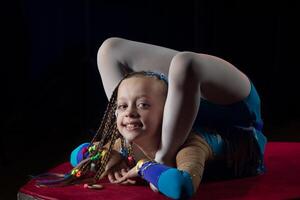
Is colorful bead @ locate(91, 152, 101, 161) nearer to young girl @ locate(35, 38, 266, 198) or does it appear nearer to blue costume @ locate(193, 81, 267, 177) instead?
young girl @ locate(35, 38, 266, 198)

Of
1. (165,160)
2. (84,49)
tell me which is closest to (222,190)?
(165,160)

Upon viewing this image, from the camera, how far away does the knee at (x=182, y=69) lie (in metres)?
1.09

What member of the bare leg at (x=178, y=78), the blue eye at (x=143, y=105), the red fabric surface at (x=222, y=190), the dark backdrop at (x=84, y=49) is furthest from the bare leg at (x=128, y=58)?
the dark backdrop at (x=84, y=49)

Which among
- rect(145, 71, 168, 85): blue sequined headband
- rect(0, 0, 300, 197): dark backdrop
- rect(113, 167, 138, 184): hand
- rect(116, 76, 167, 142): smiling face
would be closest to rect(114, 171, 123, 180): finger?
rect(113, 167, 138, 184): hand

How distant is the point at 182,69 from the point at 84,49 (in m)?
1.47

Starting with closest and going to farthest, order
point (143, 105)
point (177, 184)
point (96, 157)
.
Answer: point (177, 184), point (143, 105), point (96, 157)

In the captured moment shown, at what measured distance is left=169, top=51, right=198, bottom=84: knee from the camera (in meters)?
1.09

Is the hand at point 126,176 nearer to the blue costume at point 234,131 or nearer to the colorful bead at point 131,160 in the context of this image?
the colorful bead at point 131,160

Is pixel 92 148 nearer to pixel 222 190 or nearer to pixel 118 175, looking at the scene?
pixel 118 175

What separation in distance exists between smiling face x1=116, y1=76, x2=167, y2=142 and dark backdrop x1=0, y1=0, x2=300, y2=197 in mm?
1134

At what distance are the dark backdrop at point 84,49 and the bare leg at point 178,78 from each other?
3.52 feet

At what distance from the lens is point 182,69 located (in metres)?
1.09

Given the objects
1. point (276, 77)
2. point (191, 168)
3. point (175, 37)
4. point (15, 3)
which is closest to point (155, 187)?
point (191, 168)

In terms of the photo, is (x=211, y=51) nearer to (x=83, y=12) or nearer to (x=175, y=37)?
(x=175, y=37)
